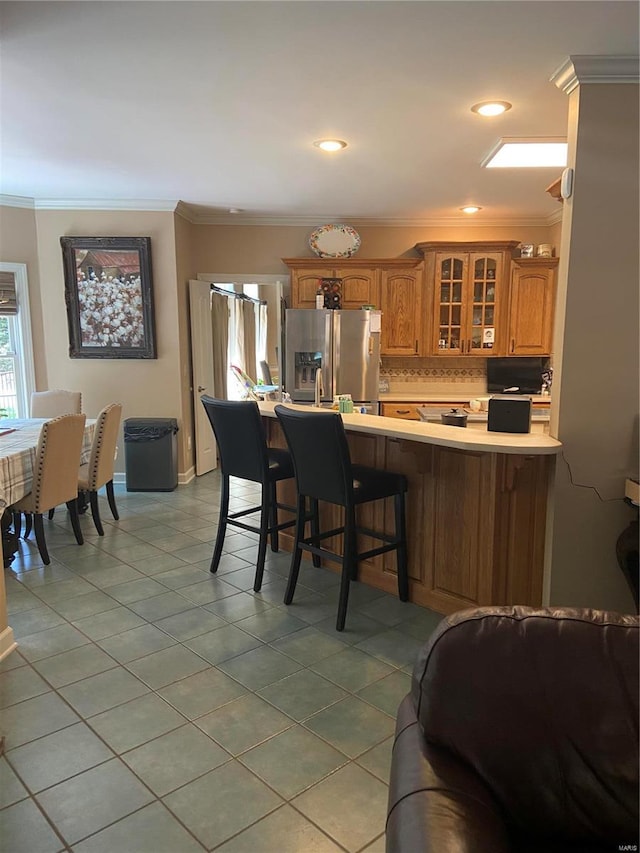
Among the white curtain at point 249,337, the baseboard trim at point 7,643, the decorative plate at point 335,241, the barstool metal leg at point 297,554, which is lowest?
the baseboard trim at point 7,643

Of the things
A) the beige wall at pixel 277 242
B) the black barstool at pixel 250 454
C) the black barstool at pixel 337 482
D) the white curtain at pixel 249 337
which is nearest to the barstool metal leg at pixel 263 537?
the black barstool at pixel 250 454

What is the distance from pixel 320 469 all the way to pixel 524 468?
3.18ft

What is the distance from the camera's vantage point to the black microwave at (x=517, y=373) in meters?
6.14

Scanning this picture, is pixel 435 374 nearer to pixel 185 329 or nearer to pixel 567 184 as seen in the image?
pixel 185 329

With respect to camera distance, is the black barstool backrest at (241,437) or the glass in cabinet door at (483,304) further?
the glass in cabinet door at (483,304)

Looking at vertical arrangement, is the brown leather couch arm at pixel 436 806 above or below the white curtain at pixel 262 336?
below

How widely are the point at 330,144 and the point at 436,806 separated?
355 centimetres

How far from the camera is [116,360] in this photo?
5.54m

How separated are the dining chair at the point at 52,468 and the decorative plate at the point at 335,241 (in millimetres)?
3108

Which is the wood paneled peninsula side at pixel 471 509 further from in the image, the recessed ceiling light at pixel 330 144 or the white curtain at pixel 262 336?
the white curtain at pixel 262 336

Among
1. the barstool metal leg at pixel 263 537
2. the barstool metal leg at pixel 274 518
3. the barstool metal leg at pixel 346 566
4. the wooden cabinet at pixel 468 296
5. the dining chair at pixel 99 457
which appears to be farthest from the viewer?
the wooden cabinet at pixel 468 296

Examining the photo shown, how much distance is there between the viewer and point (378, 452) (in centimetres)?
333

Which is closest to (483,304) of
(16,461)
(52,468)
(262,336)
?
(262,336)

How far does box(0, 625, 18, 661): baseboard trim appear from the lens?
105 inches
